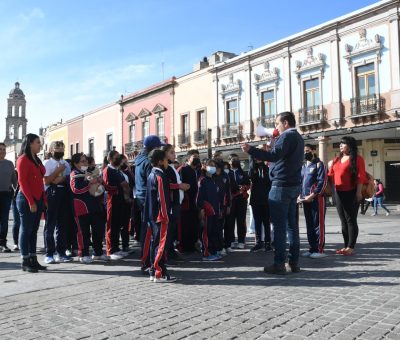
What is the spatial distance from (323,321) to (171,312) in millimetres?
1283

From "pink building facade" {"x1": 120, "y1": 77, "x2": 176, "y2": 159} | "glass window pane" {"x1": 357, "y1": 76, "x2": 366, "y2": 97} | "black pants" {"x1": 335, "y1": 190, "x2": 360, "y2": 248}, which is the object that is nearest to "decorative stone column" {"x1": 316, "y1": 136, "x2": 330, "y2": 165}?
"glass window pane" {"x1": 357, "y1": 76, "x2": 366, "y2": 97}

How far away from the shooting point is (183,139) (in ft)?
104

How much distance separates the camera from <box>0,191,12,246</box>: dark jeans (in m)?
8.27

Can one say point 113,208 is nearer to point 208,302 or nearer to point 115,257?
point 115,257

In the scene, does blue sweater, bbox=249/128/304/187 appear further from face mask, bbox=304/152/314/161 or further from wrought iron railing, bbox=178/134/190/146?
wrought iron railing, bbox=178/134/190/146

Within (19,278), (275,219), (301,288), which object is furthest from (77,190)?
(301,288)

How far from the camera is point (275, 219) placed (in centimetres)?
555

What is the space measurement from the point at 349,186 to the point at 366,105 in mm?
15772

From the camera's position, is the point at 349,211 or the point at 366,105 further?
the point at 366,105

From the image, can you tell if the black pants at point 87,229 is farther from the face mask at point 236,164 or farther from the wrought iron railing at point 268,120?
the wrought iron railing at point 268,120

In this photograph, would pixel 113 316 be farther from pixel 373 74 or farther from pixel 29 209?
pixel 373 74

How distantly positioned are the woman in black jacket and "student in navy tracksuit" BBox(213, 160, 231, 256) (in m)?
0.44

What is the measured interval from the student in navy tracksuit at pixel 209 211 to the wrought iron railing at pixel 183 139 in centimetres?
2454

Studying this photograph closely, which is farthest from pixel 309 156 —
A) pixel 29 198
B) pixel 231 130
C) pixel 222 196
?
pixel 231 130
